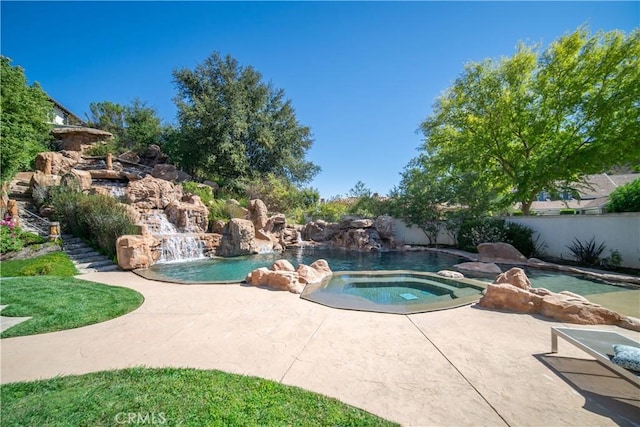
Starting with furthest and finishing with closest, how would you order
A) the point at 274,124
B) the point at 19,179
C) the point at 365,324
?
1. the point at 274,124
2. the point at 19,179
3. the point at 365,324

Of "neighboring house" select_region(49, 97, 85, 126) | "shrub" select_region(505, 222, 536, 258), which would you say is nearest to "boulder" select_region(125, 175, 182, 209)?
"shrub" select_region(505, 222, 536, 258)

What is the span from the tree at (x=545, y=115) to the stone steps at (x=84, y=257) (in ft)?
59.1

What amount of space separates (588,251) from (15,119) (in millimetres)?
23826

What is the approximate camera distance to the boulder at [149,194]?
39.3ft

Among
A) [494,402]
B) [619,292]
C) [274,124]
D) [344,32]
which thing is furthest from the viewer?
[274,124]

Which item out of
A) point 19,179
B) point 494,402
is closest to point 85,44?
point 19,179

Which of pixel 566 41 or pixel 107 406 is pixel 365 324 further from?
pixel 566 41

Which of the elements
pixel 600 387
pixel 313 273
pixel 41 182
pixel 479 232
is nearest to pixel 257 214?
pixel 313 273

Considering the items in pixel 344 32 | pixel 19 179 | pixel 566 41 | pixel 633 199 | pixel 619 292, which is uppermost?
pixel 566 41

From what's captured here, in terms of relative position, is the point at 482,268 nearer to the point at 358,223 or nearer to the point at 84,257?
the point at 358,223

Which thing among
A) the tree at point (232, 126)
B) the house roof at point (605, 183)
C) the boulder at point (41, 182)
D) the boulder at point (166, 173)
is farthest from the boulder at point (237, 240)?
the house roof at point (605, 183)

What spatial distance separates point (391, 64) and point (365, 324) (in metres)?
11.0

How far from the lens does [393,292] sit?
6078 millimetres

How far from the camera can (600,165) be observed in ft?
35.3
